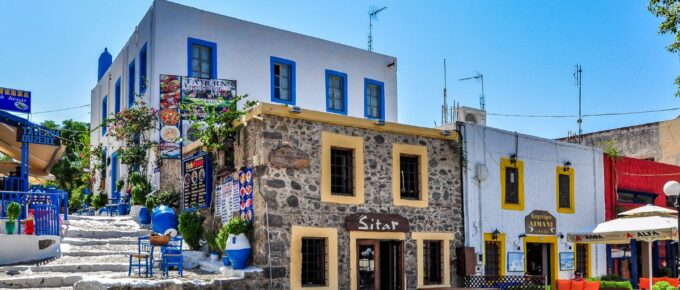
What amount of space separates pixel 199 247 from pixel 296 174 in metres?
3.57

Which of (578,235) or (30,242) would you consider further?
(578,235)

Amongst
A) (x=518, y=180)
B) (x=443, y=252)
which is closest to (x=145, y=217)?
(x=443, y=252)

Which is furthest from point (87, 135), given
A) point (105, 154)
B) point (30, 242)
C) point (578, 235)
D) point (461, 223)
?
point (578, 235)

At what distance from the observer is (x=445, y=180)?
1833 centimetres

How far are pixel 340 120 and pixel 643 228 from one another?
7521 mm

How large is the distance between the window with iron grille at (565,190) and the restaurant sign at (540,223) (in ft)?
2.58

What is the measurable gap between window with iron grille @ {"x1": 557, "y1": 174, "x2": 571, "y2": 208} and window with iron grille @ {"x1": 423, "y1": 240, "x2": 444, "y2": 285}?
5353mm

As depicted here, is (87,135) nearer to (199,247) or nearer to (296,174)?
(199,247)

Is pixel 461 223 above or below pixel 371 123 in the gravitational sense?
below

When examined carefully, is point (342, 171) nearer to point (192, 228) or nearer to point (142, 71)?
point (192, 228)

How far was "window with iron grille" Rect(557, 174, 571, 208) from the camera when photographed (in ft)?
70.3

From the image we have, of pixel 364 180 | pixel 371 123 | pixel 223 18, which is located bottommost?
pixel 364 180

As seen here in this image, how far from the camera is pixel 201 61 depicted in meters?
22.7

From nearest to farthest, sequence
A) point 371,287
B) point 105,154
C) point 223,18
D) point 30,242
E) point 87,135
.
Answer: point 30,242 < point 371,287 < point 223,18 < point 105,154 < point 87,135
